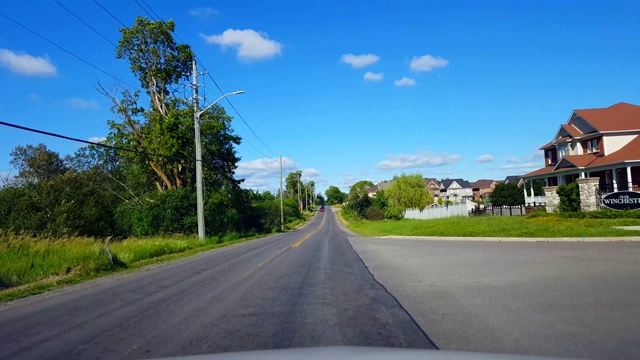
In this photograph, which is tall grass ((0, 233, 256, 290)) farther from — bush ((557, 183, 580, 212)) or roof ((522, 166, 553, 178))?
roof ((522, 166, 553, 178))

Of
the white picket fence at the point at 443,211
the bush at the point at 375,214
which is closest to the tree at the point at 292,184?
the bush at the point at 375,214

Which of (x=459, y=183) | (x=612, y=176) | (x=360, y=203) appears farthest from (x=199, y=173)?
(x=459, y=183)

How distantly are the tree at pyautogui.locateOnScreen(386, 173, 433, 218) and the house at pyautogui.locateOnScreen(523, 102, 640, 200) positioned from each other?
16855mm

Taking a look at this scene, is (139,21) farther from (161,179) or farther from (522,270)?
(522,270)

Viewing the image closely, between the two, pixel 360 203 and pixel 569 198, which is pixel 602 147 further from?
pixel 360 203

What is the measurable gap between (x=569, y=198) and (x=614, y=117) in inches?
592

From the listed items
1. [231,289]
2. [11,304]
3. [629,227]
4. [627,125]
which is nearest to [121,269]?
[11,304]

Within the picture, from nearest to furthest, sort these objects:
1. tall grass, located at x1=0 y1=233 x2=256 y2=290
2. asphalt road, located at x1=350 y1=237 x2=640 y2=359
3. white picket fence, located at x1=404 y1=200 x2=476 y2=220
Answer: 1. asphalt road, located at x1=350 y1=237 x2=640 y2=359
2. tall grass, located at x1=0 y1=233 x2=256 y2=290
3. white picket fence, located at x1=404 y1=200 x2=476 y2=220

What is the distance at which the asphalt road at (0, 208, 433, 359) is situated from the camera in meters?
6.10

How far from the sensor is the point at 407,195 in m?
61.4

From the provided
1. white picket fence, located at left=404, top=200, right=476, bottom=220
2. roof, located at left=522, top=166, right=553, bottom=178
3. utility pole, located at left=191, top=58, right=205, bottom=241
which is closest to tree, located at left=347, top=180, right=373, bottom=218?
white picket fence, located at left=404, top=200, right=476, bottom=220

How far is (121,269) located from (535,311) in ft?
46.8

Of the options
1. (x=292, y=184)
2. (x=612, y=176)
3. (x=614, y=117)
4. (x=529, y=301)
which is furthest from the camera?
(x=292, y=184)

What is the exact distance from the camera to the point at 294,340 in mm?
6117
